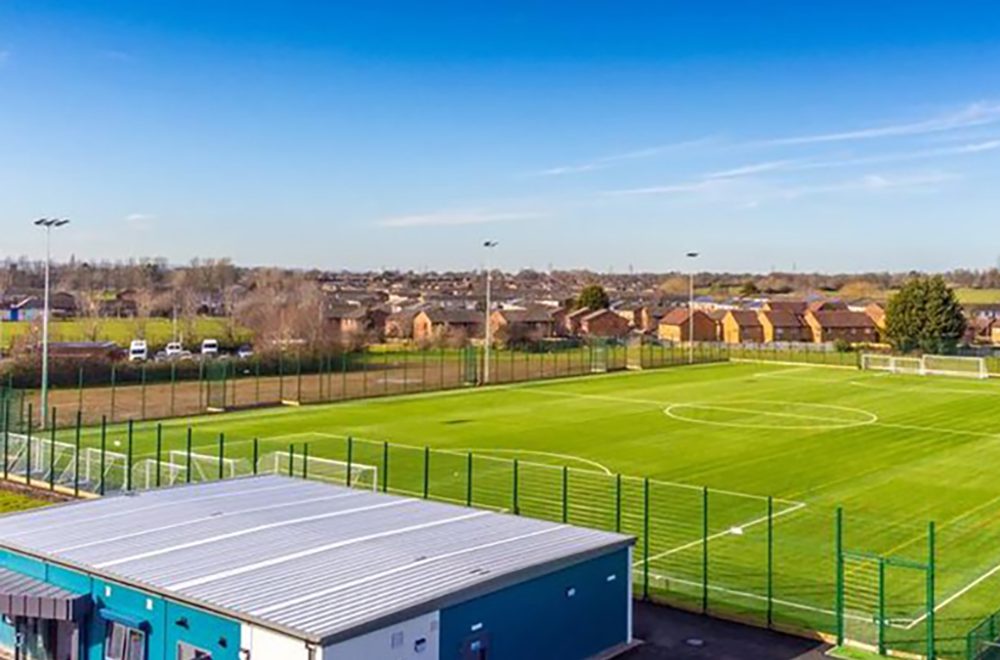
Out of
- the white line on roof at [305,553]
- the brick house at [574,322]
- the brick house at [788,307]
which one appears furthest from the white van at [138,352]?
the brick house at [788,307]

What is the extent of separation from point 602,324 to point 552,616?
93468mm

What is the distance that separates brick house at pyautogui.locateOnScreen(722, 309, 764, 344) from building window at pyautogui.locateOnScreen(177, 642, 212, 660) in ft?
314

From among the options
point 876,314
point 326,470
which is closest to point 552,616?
point 326,470

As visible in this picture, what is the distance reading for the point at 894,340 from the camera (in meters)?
83.9

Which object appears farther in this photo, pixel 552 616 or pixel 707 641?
pixel 707 641

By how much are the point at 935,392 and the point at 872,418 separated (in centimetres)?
1338

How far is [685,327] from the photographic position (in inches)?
4070

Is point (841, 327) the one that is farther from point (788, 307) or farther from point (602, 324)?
point (602, 324)

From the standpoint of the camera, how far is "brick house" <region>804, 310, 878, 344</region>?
10425 cm

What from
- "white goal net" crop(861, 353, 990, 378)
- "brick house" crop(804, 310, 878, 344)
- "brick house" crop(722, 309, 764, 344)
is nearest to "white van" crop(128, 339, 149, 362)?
"white goal net" crop(861, 353, 990, 378)

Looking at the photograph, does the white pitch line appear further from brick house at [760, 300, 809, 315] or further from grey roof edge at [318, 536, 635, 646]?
brick house at [760, 300, 809, 315]

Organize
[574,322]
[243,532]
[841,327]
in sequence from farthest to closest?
[574,322]
[841,327]
[243,532]

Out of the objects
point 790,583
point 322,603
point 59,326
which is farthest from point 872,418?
point 59,326

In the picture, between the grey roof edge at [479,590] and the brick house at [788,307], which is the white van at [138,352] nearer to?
the grey roof edge at [479,590]
